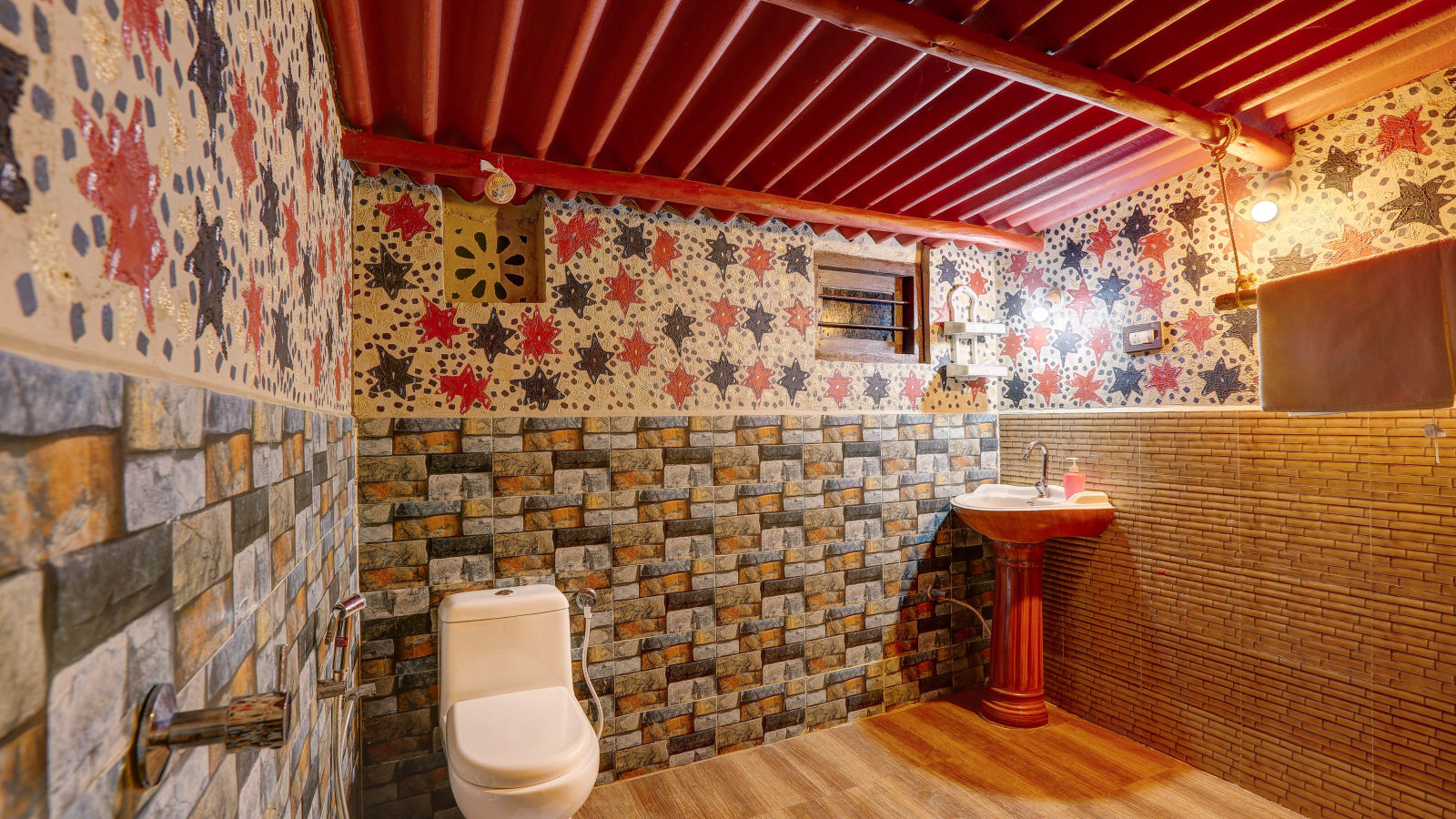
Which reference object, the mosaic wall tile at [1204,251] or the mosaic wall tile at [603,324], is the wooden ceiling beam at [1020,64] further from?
the mosaic wall tile at [603,324]

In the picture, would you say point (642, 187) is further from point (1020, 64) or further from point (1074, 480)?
point (1074, 480)

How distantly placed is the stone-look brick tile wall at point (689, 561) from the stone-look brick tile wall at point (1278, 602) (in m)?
0.73

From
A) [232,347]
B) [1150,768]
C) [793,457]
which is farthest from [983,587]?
[232,347]

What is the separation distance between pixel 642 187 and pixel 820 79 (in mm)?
914

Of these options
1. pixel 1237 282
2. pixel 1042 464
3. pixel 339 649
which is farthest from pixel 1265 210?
pixel 339 649

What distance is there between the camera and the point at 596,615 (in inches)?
109

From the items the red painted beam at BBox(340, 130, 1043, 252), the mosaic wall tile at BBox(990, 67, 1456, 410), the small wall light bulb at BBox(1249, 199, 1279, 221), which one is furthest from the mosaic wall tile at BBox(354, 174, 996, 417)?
the small wall light bulb at BBox(1249, 199, 1279, 221)

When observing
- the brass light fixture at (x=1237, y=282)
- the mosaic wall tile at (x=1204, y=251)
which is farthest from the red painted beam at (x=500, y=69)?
the mosaic wall tile at (x=1204, y=251)

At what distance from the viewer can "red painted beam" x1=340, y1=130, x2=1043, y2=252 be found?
2.28 m

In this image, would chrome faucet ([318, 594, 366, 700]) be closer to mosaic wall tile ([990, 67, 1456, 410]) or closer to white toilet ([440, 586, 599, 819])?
white toilet ([440, 586, 599, 819])

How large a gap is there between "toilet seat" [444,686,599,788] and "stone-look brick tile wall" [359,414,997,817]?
0.42 metres

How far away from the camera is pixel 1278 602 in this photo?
2494 millimetres

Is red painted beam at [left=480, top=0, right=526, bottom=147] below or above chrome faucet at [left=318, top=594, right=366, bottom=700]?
above

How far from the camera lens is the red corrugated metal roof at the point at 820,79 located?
5.91 feet
